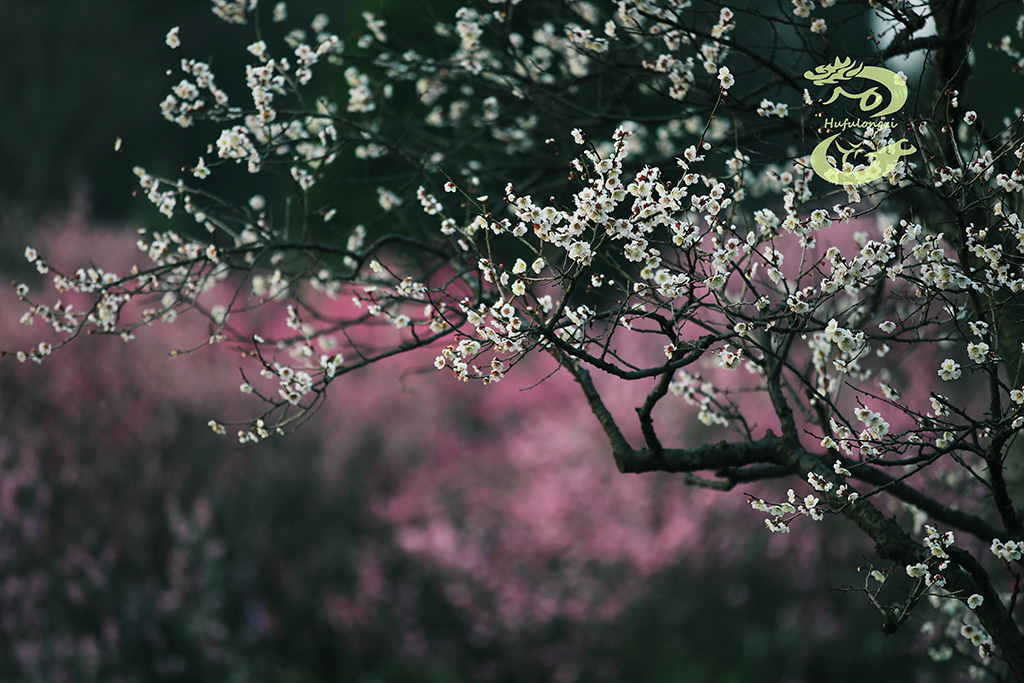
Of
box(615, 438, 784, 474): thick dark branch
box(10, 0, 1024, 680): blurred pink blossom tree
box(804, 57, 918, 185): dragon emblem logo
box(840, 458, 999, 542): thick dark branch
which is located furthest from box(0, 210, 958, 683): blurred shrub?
box(804, 57, 918, 185): dragon emblem logo

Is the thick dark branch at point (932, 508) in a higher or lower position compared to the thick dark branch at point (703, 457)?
lower

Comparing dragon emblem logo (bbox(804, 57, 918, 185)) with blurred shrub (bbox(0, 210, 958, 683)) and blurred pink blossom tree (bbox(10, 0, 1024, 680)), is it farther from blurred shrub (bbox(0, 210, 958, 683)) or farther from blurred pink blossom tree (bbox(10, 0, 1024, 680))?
blurred shrub (bbox(0, 210, 958, 683))

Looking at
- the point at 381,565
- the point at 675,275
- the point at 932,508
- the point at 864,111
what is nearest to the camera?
the point at 675,275

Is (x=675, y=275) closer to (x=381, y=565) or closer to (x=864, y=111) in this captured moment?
(x=864, y=111)

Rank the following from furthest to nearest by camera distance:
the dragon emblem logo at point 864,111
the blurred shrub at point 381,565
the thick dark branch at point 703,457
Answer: the blurred shrub at point 381,565 → the thick dark branch at point 703,457 → the dragon emblem logo at point 864,111

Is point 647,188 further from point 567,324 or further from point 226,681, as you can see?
point 226,681

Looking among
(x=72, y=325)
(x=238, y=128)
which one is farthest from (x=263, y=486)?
(x=238, y=128)

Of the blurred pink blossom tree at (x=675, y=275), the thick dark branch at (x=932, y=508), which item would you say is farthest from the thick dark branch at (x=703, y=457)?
the thick dark branch at (x=932, y=508)

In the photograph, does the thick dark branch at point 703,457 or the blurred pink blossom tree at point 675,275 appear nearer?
the blurred pink blossom tree at point 675,275

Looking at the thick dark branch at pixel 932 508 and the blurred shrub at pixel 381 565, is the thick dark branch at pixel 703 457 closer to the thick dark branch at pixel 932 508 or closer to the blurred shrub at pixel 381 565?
the thick dark branch at pixel 932 508

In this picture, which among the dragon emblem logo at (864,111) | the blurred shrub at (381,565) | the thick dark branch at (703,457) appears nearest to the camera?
the dragon emblem logo at (864,111)

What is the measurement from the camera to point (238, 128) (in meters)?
2.71

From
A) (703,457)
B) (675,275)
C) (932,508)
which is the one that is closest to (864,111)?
(675,275)

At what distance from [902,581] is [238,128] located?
430 cm
